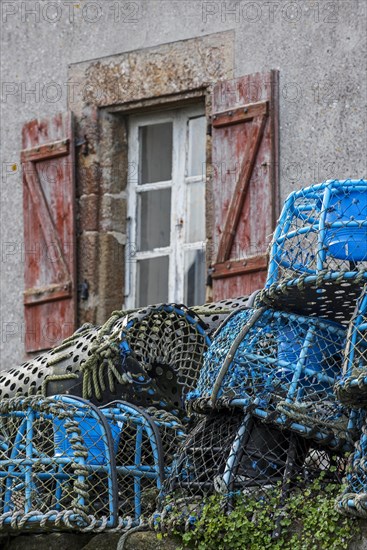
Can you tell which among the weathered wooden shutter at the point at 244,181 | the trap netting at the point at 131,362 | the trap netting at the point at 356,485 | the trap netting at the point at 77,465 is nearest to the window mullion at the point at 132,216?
the weathered wooden shutter at the point at 244,181

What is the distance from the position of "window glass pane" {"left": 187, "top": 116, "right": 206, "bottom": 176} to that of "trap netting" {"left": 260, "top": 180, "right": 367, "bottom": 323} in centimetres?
352

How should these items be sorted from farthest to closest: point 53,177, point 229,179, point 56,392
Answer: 1. point 53,177
2. point 229,179
3. point 56,392

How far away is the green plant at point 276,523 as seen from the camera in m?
5.66

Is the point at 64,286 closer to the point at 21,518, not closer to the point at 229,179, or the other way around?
the point at 229,179

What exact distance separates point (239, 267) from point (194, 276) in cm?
64

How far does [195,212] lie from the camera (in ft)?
32.5

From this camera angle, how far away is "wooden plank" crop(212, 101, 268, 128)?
9.29 metres

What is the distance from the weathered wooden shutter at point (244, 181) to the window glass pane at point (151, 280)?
0.65m

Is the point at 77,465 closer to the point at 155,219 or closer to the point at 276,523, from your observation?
the point at 276,523

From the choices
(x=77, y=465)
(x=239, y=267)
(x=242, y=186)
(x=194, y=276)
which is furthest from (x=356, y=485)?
(x=194, y=276)

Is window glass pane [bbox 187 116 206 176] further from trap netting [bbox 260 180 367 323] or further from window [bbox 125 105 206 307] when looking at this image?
trap netting [bbox 260 180 367 323]

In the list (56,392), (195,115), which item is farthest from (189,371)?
(195,115)

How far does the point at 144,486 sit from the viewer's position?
6488mm

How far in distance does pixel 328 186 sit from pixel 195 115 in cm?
380
